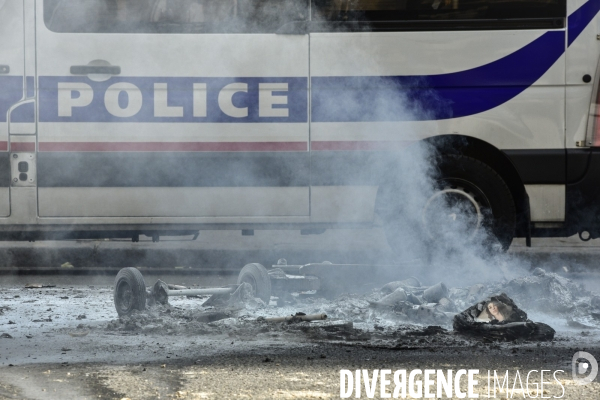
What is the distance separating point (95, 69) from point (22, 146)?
83 cm

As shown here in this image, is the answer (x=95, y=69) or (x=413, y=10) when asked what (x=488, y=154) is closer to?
(x=413, y=10)

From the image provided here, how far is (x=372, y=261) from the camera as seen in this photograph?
7508 mm

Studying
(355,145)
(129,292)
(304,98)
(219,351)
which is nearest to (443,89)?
(355,145)

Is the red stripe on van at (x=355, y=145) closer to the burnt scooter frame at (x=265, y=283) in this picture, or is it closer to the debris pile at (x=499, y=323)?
the burnt scooter frame at (x=265, y=283)

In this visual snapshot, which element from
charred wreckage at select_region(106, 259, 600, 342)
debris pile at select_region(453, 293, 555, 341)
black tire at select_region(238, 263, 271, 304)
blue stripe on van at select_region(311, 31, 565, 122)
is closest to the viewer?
debris pile at select_region(453, 293, 555, 341)

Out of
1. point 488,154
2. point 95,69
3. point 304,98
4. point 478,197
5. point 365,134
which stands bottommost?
point 478,197

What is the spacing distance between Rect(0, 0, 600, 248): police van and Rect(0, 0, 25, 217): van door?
1 centimetres

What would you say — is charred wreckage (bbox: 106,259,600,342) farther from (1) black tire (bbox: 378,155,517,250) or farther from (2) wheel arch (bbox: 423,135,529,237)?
(2) wheel arch (bbox: 423,135,529,237)

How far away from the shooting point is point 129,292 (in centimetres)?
500

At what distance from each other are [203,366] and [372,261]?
3873mm

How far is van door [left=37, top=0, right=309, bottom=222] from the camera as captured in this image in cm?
645

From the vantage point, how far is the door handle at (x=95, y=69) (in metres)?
6.44

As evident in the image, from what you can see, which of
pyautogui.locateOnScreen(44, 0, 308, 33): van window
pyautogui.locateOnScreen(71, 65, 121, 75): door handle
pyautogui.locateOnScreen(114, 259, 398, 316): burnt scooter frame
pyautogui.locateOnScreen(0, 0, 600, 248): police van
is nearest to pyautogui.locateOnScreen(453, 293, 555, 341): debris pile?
pyautogui.locateOnScreen(114, 259, 398, 316): burnt scooter frame

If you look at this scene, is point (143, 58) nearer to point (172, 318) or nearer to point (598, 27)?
point (172, 318)
